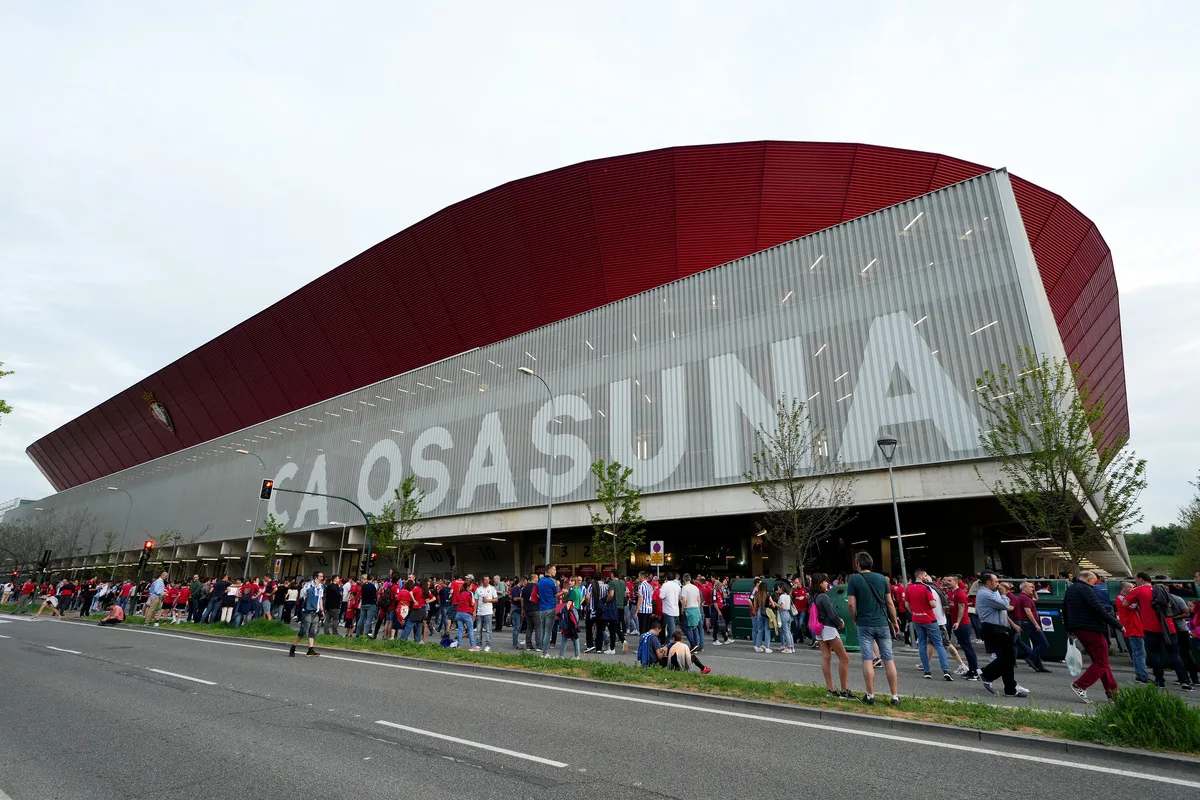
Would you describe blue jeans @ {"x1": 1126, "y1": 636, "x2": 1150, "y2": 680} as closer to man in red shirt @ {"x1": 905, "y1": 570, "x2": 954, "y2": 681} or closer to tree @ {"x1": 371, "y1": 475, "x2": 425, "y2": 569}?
man in red shirt @ {"x1": 905, "y1": 570, "x2": 954, "y2": 681}

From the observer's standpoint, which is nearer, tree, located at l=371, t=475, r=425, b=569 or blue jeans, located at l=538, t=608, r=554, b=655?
blue jeans, located at l=538, t=608, r=554, b=655

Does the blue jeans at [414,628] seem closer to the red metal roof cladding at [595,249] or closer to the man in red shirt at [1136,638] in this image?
the man in red shirt at [1136,638]

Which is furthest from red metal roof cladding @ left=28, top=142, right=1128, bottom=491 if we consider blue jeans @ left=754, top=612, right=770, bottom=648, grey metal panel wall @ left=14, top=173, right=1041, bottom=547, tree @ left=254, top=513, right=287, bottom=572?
blue jeans @ left=754, top=612, right=770, bottom=648

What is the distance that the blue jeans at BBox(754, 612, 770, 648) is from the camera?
1573 centimetres

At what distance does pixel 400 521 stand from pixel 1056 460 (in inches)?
1120

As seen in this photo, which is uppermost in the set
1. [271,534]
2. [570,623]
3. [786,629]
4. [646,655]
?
[271,534]

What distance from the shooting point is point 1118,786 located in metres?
4.70

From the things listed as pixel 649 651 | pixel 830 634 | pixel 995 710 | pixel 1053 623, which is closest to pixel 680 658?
pixel 649 651

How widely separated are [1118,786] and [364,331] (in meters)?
44.4

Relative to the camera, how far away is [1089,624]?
27.3 feet

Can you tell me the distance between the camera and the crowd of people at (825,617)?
26.2 ft

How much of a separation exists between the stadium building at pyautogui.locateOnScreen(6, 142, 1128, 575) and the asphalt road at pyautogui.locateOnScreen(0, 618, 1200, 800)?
15887mm

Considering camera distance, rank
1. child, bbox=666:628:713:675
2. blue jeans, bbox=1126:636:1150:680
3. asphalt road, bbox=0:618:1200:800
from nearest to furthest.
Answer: asphalt road, bbox=0:618:1200:800
blue jeans, bbox=1126:636:1150:680
child, bbox=666:628:713:675

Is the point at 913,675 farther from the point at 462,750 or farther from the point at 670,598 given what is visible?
the point at 462,750
